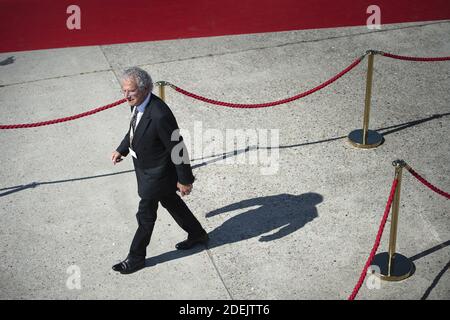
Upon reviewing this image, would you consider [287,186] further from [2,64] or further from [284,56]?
[2,64]

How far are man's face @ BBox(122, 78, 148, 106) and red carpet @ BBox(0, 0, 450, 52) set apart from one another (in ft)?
17.2

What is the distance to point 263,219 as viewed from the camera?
6.48 m

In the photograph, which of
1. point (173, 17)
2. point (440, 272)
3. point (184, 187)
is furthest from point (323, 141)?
point (173, 17)

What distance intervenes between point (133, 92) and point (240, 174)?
7.63 ft

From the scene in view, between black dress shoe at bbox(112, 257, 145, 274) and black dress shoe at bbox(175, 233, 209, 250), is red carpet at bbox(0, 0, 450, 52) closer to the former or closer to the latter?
black dress shoe at bbox(175, 233, 209, 250)

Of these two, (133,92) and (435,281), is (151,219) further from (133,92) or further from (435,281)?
(435,281)

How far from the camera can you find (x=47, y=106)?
332 inches

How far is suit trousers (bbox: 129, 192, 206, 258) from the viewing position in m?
5.55

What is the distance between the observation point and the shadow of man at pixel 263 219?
6211 millimetres

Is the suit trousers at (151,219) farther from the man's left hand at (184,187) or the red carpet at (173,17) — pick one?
the red carpet at (173,17)

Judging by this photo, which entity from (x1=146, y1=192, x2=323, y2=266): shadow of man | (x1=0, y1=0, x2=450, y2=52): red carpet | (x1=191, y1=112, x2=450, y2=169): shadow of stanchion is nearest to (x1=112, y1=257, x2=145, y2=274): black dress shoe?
(x1=146, y1=192, x2=323, y2=266): shadow of man

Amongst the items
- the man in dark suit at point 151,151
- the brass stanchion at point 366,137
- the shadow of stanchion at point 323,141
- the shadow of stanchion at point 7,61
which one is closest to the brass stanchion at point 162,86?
the shadow of stanchion at point 323,141
